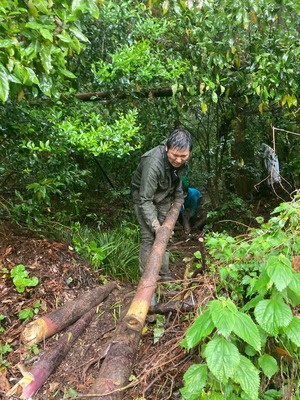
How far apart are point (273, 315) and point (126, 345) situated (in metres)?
1.09

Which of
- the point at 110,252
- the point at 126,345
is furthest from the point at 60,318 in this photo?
the point at 110,252

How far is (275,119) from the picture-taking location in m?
6.91

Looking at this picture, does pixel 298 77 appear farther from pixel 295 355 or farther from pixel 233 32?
pixel 295 355

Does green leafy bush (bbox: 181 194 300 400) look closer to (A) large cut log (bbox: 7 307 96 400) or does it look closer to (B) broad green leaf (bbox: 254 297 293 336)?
(B) broad green leaf (bbox: 254 297 293 336)

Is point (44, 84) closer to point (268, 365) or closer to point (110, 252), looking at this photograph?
point (268, 365)

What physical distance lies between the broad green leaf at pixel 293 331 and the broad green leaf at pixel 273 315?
7 cm

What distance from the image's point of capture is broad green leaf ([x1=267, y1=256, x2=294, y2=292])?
5.93 feet

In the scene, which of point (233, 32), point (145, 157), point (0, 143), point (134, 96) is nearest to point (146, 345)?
point (145, 157)

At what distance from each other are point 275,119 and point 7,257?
18.8 ft

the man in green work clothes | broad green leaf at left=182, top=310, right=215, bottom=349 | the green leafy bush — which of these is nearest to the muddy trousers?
the man in green work clothes

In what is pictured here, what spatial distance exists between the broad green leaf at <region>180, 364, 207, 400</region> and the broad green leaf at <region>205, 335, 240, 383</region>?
21cm

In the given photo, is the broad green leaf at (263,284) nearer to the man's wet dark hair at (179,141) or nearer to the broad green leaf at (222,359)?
the broad green leaf at (222,359)

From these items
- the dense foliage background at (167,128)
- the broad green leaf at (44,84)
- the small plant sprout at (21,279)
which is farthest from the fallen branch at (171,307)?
the broad green leaf at (44,84)

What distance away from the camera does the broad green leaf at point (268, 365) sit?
1986 mm
